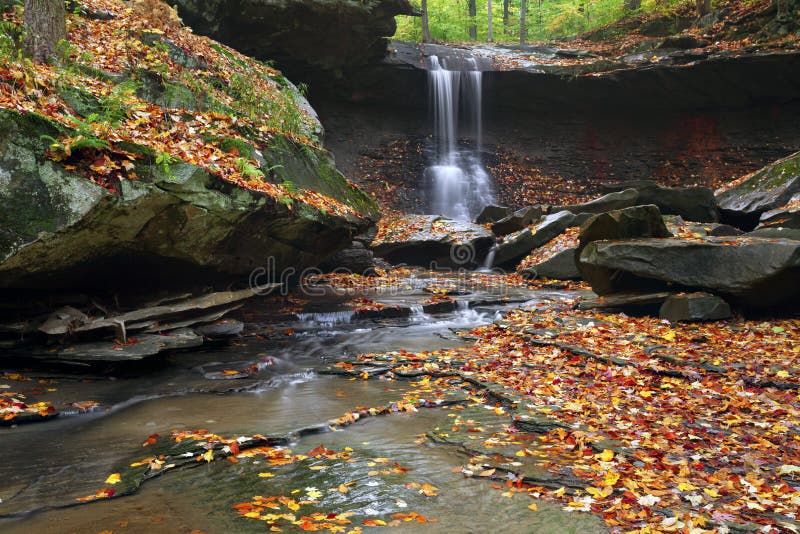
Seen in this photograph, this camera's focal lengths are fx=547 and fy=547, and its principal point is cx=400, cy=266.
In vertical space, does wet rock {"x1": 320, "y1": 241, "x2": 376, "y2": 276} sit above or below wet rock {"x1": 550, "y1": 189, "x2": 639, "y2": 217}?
below

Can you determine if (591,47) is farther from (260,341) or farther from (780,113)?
(260,341)

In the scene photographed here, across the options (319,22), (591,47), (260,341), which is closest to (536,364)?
(260,341)

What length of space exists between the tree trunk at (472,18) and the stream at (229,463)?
108 ft

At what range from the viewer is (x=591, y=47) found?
2591cm

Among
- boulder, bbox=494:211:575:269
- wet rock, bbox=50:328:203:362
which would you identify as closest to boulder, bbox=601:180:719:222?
boulder, bbox=494:211:575:269

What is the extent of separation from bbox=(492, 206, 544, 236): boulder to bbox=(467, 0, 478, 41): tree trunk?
21496 millimetres

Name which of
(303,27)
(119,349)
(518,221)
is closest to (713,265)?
(119,349)

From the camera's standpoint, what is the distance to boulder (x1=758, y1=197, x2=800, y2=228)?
11.6 meters

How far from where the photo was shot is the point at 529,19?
39.9m

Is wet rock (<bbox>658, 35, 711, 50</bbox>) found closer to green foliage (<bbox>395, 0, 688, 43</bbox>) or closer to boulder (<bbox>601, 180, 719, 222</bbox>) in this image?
green foliage (<bbox>395, 0, 688, 43</bbox>)

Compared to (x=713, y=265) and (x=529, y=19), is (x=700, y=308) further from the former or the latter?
(x=529, y=19)

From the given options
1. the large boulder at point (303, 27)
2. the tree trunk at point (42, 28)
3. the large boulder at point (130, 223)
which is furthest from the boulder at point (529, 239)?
the tree trunk at point (42, 28)

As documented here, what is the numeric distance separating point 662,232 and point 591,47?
19329 millimetres

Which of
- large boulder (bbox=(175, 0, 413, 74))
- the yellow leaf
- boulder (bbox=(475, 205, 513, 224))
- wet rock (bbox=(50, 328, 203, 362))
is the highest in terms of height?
large boulder (bbox=(175, 0, 413, 74))
